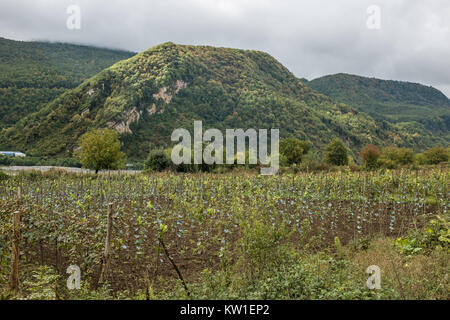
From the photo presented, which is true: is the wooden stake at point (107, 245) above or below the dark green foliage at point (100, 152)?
below

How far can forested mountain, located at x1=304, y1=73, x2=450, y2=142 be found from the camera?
119500 mm

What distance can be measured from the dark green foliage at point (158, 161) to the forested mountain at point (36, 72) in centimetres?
3551

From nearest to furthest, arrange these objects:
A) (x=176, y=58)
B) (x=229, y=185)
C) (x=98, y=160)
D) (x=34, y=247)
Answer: (x=34, y=247) < (x=229, y=185) < (x=98, y=160) < (x=176, y=58)

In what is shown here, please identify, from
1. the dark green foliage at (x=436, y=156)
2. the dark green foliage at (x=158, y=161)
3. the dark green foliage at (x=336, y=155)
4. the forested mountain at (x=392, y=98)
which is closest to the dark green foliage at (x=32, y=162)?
the dark green foliage at (x=158, y=161)

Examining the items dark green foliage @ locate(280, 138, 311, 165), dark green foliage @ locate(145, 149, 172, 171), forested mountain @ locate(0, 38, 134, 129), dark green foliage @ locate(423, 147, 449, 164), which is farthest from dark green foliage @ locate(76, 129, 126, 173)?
forested mountain @ locate(0, 38, 134, 129)

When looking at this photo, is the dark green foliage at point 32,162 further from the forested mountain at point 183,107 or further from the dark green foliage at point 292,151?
the dark green foliage at point 292,151

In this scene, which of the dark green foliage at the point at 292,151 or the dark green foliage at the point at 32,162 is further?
the dark green foliage at the point at 32,162

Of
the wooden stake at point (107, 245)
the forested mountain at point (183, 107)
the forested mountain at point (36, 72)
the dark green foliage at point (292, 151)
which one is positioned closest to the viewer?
the wooden stake at point (107, 245)

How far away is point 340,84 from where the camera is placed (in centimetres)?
15538

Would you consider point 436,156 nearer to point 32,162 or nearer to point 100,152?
point 100,152

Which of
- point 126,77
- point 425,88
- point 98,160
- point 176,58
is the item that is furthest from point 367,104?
point 98,160

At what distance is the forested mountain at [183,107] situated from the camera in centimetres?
4375
